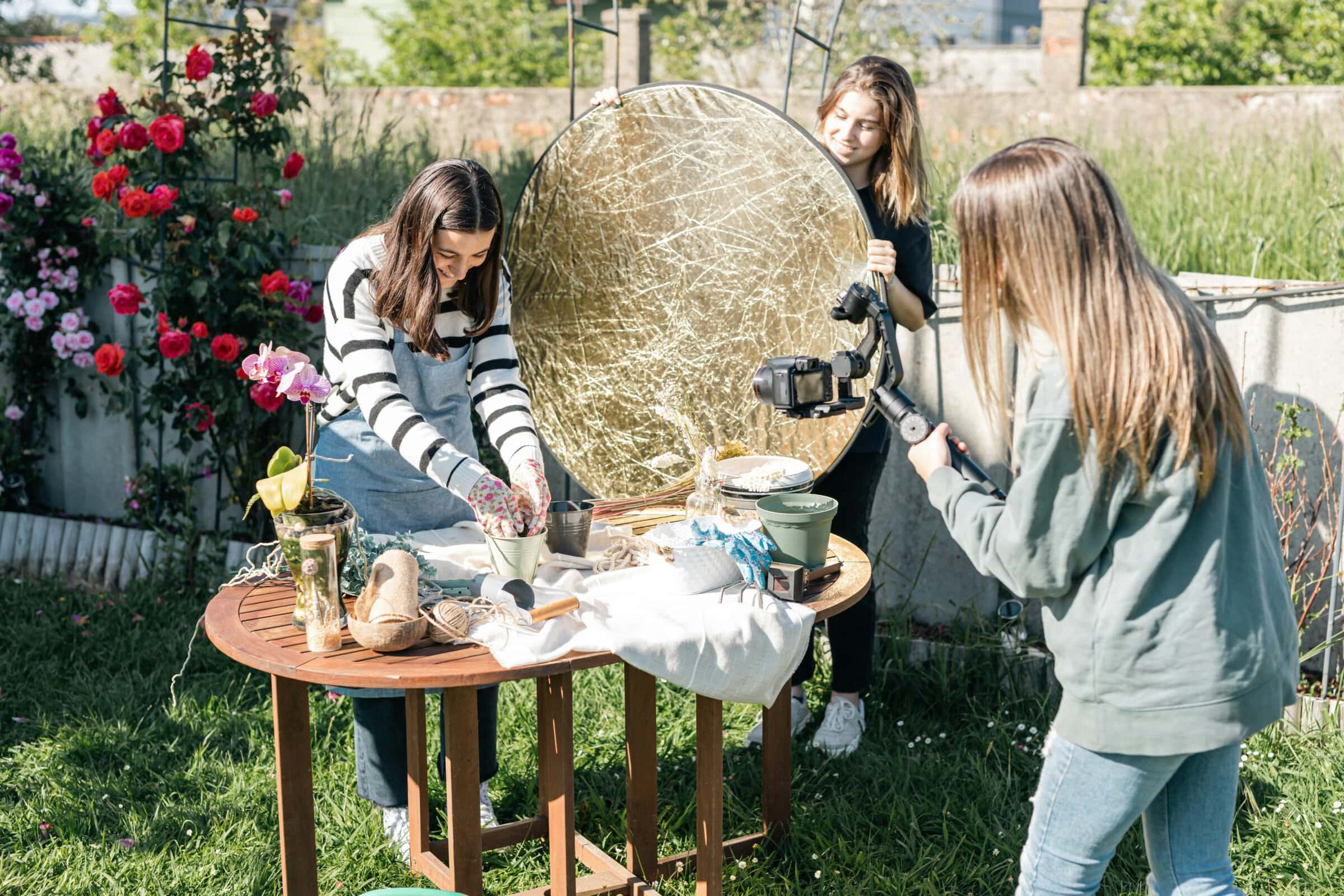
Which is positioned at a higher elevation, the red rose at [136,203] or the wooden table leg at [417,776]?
the red rose at [136,203]

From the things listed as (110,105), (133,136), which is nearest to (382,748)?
(133,136)

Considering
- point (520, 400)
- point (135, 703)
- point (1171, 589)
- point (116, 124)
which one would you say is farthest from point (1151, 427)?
point (116, 124)

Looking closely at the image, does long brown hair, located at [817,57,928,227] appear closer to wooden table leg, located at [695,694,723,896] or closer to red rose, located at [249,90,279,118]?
wooden table leg, located at [695,694,723,896]

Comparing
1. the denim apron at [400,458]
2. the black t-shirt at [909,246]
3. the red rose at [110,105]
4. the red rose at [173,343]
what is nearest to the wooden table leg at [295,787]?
the denim apron at [400,458]

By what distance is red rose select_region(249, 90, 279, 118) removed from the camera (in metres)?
4.10

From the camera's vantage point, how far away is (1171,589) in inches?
63.0

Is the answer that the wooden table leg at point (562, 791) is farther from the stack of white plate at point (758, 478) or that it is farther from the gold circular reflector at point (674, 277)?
the gold circular reflector at point (674, 277)

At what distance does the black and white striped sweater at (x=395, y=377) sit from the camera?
2.22 meters

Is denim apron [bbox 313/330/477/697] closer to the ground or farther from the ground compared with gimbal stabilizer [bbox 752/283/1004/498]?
closer to the ground

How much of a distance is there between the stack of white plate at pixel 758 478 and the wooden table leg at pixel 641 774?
38 cm

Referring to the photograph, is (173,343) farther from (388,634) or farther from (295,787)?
(388,634)

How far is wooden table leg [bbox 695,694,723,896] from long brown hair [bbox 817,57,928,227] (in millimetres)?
1179

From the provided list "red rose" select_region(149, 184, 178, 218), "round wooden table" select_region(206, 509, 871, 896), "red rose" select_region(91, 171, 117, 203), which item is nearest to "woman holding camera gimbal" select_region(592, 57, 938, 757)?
"round wooden table" select_region(206, 509, 871, 896)

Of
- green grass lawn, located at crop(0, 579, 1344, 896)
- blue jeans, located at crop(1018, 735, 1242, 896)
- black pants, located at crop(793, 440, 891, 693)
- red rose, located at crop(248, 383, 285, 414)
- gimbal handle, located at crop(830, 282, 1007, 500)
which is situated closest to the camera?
blue jeans, located at crop(1018, 735, 1242, 896)
